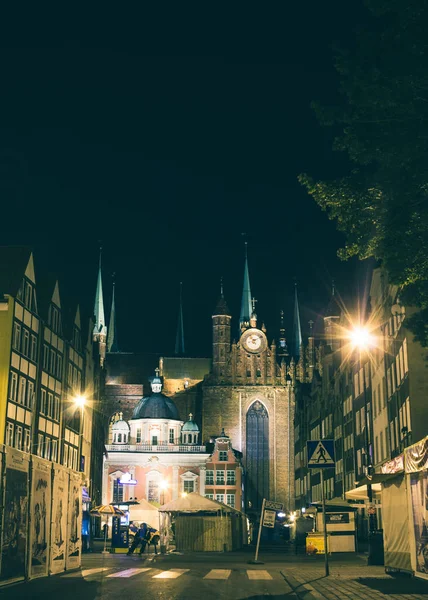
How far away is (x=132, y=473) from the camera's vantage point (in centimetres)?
8662

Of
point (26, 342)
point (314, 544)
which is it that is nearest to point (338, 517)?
point (314, 544)

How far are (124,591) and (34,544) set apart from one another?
2.84 meters

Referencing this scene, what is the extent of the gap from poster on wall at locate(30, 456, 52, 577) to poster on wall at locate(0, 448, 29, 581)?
1.57 feet

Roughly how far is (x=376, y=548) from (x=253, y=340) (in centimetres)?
7135

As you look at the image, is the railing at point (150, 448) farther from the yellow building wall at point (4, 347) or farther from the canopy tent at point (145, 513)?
the yellow building wall at point (4, 347)

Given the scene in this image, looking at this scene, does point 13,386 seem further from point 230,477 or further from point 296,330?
point 296,330

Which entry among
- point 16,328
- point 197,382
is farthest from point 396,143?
point 197,382

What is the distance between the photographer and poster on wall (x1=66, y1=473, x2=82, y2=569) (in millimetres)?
20359

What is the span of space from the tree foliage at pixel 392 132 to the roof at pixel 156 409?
258ft

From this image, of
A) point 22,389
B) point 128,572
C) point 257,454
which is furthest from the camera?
point 257,454

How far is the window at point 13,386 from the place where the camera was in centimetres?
3959

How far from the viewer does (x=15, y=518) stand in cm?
1538

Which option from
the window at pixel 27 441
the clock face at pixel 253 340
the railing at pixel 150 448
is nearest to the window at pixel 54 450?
the window at pixel 27 441

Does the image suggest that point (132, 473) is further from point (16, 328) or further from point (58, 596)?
point (58, 596)
